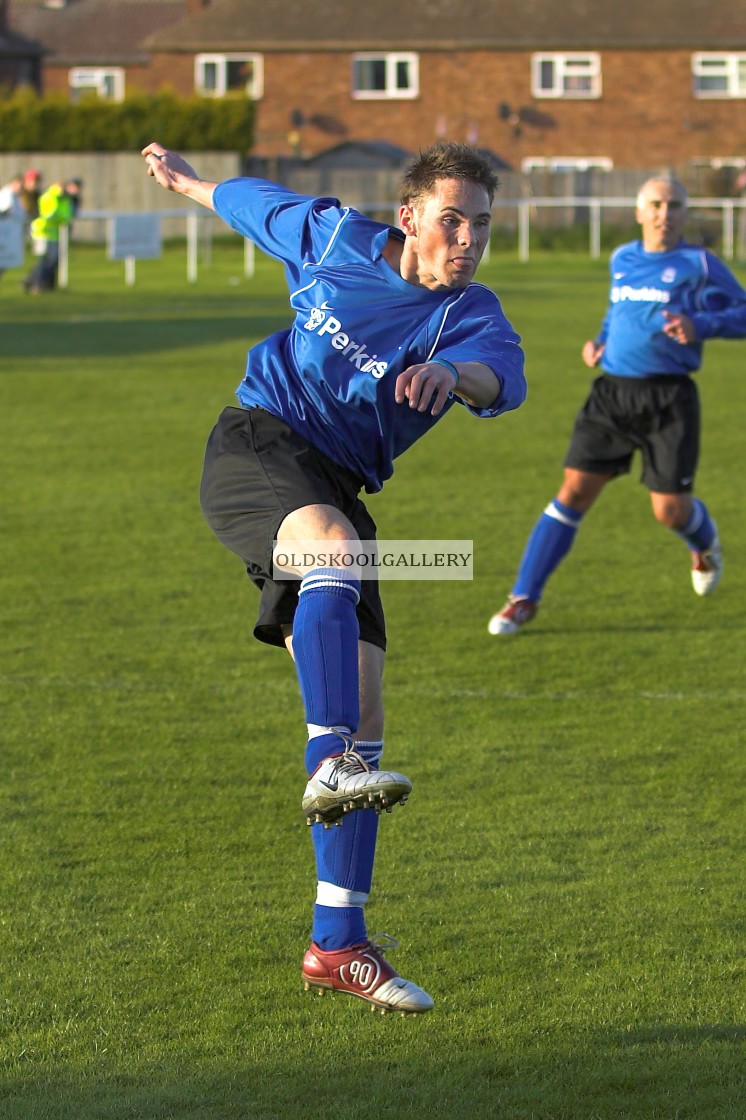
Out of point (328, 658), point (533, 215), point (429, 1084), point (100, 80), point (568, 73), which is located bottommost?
point (429, 1084)

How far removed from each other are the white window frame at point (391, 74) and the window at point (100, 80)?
12.0 m

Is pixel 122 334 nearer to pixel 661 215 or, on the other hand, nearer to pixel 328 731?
pixel 661 215

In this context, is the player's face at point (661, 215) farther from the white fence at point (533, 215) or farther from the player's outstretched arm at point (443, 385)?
the white fence at point (533, 215)

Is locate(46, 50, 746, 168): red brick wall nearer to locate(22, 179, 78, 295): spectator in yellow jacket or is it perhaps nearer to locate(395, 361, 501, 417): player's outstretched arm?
locate(22, 179, 78, 295): spectator in yellow jacket

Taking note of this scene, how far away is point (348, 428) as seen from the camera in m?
4.45

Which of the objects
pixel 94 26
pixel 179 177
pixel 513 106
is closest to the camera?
pixel 179 177

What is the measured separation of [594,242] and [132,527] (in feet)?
88.1

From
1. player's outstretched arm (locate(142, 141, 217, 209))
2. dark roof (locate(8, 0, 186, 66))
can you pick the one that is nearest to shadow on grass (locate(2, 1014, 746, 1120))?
player's outstretched arm (locate(142, 141, 217, 209))

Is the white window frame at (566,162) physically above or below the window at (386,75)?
below

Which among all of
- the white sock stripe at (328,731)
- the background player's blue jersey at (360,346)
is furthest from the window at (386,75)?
the white sock stripe at (328,731)

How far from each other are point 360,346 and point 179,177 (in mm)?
1135

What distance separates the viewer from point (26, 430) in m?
14.8

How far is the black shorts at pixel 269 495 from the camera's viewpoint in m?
4.31

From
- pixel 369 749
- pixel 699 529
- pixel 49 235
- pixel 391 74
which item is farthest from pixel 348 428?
pixel 391 74
